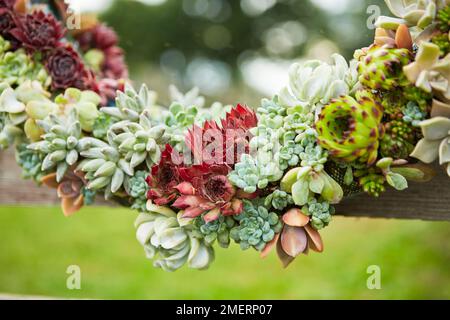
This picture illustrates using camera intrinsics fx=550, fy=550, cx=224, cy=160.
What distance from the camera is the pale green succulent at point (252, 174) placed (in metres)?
0.66

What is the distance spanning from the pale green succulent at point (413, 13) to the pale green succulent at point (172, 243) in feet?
1.15

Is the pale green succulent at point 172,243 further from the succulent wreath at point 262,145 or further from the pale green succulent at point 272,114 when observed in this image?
the pale green succulent at point 272,114

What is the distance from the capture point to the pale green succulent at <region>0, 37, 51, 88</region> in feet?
2.85

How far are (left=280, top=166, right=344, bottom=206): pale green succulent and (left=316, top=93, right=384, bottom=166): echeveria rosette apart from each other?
0.12 feet

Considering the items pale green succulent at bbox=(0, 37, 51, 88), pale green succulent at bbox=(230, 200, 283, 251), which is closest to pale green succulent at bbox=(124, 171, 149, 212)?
pale green succulent at bbox=(230, 200, 283, 251)

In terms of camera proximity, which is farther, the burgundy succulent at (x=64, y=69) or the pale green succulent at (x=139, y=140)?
the burgundy succulent at (x=64, y=69)

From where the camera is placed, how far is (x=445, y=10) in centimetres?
60

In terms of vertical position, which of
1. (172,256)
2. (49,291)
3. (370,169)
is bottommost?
(49,291)

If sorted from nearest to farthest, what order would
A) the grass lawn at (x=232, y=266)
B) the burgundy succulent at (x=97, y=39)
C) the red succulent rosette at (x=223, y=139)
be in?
the red succulent rosette at (x=223, y=139)
the burgundy succulent at (x=97, y=39)
the grass lawn at (x=232, y=266)

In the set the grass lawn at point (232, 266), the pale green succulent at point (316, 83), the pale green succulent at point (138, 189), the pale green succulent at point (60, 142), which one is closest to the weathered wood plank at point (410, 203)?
the pale green succulent at point (316, 83)

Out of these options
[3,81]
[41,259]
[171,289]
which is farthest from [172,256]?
[41,259]

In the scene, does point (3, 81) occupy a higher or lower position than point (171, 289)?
higher

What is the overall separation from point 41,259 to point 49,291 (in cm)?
44
